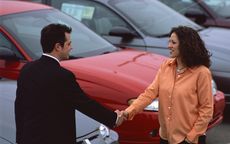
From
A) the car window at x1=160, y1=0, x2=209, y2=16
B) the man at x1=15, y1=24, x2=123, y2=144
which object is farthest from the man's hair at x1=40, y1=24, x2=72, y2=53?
the car window at x1=160, y1=0, x2=209, y2=16

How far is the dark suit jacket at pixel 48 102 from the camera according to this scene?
2943mm

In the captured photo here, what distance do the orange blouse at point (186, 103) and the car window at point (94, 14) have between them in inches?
136

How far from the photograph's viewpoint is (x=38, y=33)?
5625 mm

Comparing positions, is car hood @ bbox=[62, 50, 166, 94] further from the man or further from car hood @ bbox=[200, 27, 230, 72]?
the man

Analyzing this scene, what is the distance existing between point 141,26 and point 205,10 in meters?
2.33

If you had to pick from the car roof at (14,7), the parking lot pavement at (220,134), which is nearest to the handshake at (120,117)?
the parking lot pavement at (220,134)

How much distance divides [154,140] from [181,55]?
1437mm

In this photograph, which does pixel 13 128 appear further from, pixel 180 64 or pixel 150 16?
pixel 150 16

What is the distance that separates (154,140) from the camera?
15.5ft

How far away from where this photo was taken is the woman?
11.1 ft

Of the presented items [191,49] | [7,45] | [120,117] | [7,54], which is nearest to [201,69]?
[191,49]

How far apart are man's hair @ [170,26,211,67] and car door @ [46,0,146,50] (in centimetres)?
322

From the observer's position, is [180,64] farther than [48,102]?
Yes

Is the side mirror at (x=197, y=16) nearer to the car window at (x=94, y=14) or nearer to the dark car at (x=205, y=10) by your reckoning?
the dark car at (x=205, y=10)
